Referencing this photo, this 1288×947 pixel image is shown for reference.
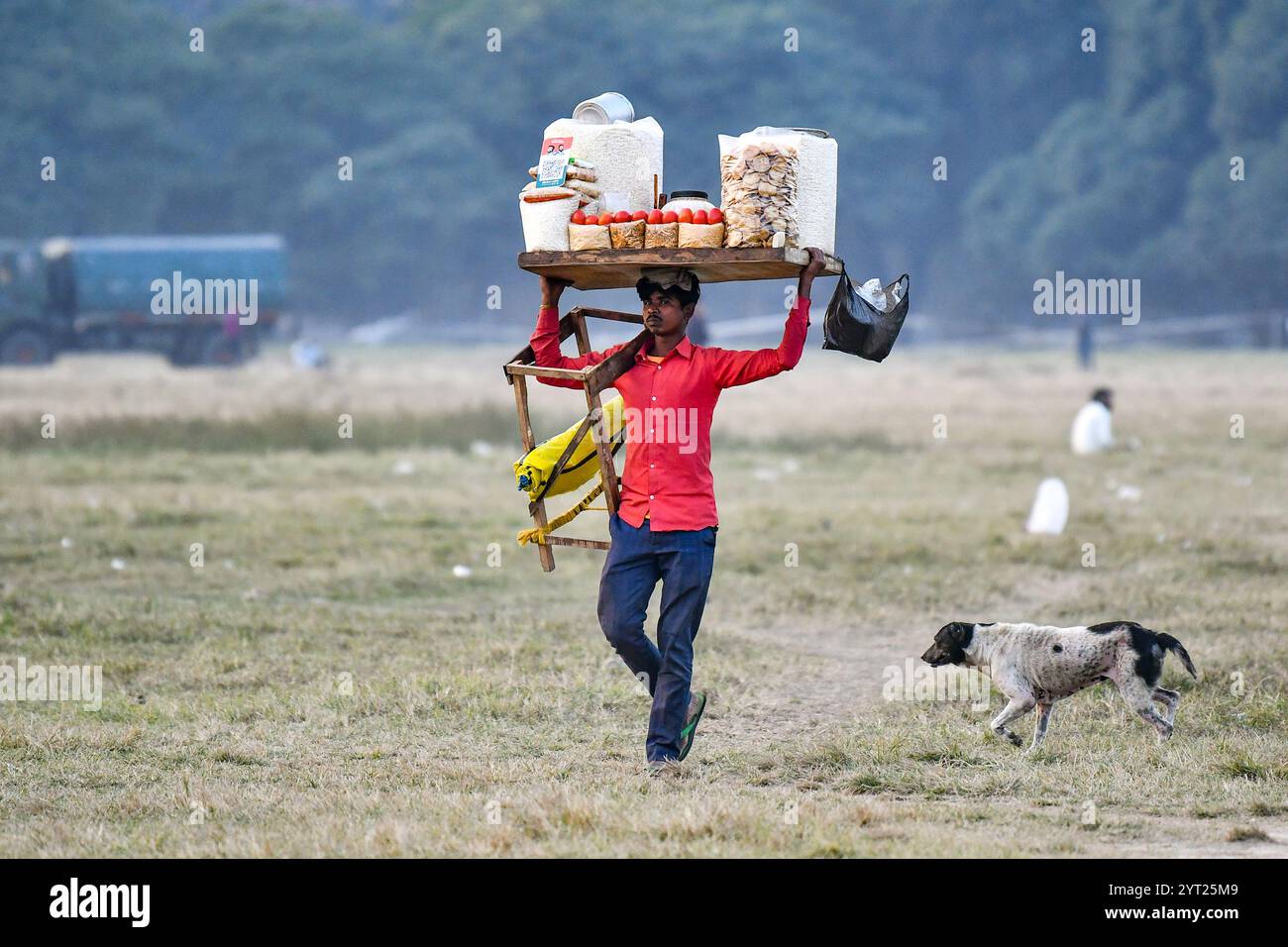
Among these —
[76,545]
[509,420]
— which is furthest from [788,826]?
[509,420]

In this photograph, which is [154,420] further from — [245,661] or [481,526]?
[245,661]

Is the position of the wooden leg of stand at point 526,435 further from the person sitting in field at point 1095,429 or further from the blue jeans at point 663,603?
the person sitting in field at point 1095,429

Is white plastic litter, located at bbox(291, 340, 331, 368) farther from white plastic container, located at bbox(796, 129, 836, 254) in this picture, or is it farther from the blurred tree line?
white plastic container, located at bbox(796, 129, 836, 254)

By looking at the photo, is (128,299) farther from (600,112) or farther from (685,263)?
(685,263)

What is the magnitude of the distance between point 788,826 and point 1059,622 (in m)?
4.68

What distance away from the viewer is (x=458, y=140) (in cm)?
5438

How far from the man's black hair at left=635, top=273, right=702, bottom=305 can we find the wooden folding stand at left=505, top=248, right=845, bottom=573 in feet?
0.18

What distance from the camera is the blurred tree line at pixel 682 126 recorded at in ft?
169

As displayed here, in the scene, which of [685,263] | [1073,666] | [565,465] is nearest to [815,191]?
[685,263]

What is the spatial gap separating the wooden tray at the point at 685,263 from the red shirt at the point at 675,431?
0.84ft

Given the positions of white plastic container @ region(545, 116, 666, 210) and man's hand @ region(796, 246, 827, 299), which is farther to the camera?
white plastic container @ region(545, 116, 666, 210)

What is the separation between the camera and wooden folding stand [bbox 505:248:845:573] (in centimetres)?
613

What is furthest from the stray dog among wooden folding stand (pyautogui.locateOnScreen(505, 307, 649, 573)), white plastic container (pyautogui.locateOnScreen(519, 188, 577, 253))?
white plastic container (pyautogui.locateOnScreen(519, 188, 577, 253))

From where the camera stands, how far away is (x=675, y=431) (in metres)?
6.52
